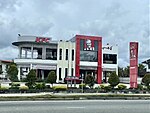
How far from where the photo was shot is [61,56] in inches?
2329

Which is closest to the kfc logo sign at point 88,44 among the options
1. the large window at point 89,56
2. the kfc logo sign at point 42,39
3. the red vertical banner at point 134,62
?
the large window at point 89,56

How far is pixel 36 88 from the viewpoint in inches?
1432

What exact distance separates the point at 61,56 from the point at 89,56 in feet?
19.9

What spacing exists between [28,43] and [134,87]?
88.9 ft

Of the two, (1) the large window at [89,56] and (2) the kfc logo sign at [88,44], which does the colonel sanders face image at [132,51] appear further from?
(1) the large window at [89,56]

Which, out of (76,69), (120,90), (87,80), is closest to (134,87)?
(120,90)

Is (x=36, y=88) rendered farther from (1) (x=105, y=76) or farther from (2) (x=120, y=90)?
(1) (x=105, y=76)

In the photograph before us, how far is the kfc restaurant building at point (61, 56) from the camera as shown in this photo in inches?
2283

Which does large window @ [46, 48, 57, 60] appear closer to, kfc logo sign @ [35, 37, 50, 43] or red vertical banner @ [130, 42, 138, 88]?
kfc logo sign @ [35, 37, 50, 43]

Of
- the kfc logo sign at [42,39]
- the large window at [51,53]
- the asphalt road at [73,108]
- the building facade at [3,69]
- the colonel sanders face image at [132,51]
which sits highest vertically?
the kfc logo sign at [42,39]

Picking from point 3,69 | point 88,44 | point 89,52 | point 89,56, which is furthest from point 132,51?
point 3,69

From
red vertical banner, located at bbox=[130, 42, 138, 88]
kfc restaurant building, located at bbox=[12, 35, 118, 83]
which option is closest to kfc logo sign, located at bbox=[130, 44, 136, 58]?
red vertical banner, located at bbox=[130, 42, 138, 88]

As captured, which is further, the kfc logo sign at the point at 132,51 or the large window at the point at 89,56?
the large window at the point at 89,56

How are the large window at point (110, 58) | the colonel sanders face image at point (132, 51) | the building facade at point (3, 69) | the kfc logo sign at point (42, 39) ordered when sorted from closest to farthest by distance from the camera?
the colonel sanders face image at point (132, 51) < the kfc logo sign at point (42, 39) < the large window at point (110, 58) < the building facade at point (3, 69)
